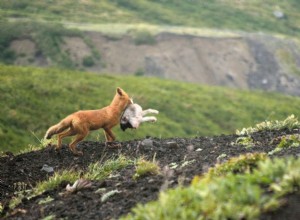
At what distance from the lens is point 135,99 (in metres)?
51.2

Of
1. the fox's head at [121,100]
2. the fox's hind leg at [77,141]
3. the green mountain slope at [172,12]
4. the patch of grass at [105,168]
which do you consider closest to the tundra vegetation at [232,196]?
the patch of grass at [105,168]

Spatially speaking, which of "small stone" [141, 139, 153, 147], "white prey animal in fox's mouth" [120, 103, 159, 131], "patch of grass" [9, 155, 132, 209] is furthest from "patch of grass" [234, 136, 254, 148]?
"white prey animal in fox's mouth" [120, 103, 159, 131]

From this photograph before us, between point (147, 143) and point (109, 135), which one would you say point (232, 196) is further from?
point (109, 135)

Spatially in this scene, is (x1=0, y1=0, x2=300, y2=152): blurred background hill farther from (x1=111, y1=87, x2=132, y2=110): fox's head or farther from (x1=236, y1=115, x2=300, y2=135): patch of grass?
(x1=236, y1=115, x2=300, y2=135): patch of grass

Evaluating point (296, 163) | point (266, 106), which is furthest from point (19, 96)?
point (296, 163)

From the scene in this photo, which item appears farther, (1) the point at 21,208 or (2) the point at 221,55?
(2) the point at 221,55

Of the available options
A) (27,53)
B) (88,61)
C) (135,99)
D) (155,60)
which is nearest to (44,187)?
(135,99)

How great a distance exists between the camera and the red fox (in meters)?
15.3

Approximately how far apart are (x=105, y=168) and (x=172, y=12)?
80908 millimetres

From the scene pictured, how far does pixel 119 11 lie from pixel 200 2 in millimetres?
17501

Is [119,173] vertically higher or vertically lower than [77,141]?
higher

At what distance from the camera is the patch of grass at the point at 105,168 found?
12043 mm

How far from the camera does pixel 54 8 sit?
8319cm

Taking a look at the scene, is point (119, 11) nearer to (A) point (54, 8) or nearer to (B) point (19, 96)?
(A) point (54, 8)
